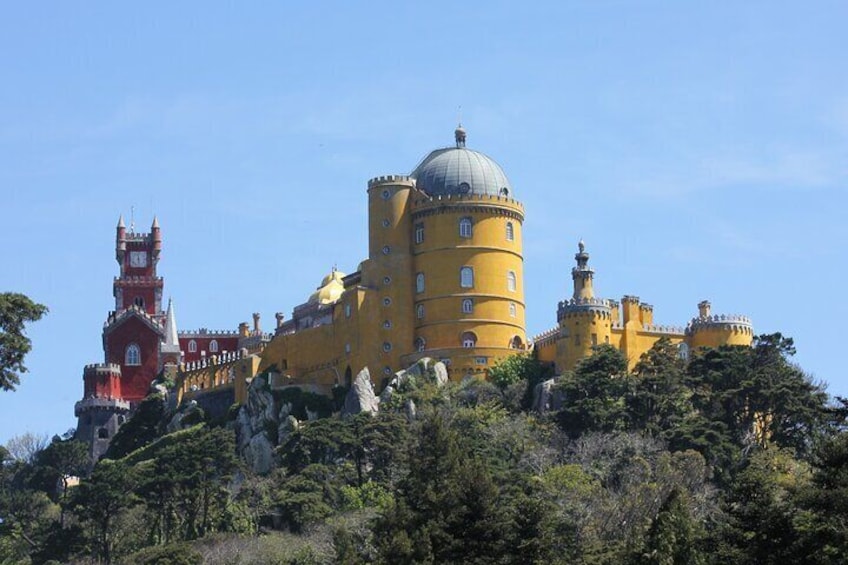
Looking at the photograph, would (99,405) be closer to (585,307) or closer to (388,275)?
(388,275)

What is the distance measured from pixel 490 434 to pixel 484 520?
25236 millimetres

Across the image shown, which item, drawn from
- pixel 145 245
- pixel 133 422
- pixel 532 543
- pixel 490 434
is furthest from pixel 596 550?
pixel 145 245

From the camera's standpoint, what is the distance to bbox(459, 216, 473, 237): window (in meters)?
113

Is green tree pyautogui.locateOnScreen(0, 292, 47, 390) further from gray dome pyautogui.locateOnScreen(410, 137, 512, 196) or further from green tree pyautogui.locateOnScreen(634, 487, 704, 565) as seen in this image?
gray dome pyautogui.locateOnScreen(410, 137, 512, 196)

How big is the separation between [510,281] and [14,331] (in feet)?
152

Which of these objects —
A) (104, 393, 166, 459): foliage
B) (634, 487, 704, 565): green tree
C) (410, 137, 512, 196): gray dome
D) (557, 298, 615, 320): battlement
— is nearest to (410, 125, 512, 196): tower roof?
(410, 137, 512, 196): gray dome

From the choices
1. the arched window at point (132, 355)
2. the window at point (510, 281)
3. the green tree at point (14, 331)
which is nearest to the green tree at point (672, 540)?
the green tree at point (14, 331)

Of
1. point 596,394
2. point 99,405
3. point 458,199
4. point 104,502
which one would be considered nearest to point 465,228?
point 458,199

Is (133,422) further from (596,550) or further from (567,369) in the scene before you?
(596,550)

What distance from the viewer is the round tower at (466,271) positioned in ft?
369

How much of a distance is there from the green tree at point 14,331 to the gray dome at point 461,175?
45072 millimetres

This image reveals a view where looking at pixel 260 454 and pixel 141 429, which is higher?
pixel 141 429

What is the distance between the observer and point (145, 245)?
146 m

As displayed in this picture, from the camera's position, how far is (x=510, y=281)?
11406 centimetres
